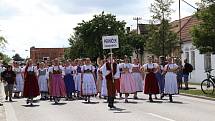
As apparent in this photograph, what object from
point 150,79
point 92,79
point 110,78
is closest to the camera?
point 110,78

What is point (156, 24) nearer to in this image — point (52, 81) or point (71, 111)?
point (52, 81)

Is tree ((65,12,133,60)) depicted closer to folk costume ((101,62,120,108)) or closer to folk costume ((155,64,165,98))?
folk costume ((155,64,165,98))

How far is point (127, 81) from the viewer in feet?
74.3

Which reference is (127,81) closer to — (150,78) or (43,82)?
(150,78)

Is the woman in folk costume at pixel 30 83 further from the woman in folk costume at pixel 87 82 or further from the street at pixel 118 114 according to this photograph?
the woman in folk costume at pixel 87 82

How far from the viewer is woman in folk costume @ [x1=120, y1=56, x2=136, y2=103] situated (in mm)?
22422

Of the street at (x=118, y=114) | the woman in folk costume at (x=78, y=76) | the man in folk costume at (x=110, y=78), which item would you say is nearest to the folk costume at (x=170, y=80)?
the street at (x=118, y=114)

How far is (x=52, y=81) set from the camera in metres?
22.3

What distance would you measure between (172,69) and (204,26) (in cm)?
503

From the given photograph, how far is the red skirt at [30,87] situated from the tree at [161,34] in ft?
65.3

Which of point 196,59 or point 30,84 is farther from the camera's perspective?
point 196,59

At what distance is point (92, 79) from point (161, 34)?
775 inches

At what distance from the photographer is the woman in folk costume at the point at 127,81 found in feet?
73.6

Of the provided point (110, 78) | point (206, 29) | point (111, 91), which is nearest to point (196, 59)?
point (206, 29)
